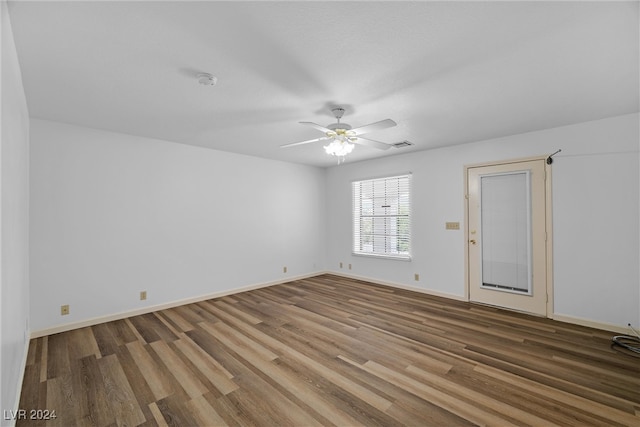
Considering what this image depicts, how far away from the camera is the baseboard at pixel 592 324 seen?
3254 millimetres

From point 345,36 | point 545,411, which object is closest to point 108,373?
point 345,36

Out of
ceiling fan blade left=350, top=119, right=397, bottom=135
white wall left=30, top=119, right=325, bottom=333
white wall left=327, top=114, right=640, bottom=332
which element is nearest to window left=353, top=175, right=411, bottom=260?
white wall left=327, top=114, right=640, bottom=332

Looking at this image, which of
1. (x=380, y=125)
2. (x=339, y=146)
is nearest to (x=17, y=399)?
(x=339, y=146)

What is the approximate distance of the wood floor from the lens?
6.37 ft

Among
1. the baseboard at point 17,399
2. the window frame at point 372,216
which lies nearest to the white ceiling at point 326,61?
the window frame at point 372,216

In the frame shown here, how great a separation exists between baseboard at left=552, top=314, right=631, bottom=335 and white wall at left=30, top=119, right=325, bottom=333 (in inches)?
180

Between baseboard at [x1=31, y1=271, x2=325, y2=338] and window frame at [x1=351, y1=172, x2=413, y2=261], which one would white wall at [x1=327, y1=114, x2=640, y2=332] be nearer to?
window frame at [x1=351, y1=172, x2=413, y2=261]

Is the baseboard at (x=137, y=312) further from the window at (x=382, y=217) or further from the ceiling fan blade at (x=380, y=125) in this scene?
the ceiling fan blade at (x=380, y=125)

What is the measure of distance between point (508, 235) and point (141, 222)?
555 centimetres

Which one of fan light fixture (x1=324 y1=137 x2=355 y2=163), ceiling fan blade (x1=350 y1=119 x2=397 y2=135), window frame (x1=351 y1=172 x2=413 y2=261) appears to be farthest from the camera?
window frame (x1=351 y1=172 x2=413 y2=261)

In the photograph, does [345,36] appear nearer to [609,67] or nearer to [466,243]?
[609,67]

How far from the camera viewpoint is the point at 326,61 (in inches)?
82.5

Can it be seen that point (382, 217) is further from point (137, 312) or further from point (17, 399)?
point (17, 399)

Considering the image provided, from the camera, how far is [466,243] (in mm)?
4551
